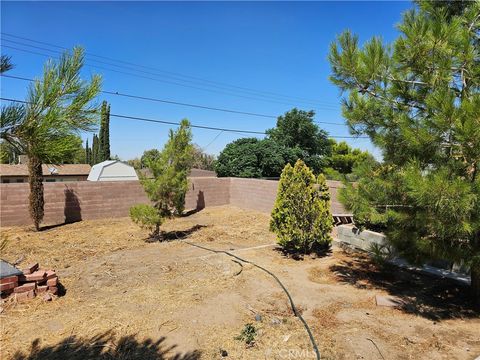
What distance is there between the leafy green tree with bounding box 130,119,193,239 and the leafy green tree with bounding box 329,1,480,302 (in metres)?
5.35

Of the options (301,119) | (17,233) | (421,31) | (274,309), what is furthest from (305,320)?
(301,119)

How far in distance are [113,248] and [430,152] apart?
6.76 metres

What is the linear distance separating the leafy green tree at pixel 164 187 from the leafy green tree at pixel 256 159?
9.96 m

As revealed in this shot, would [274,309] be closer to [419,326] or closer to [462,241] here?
[419,326]

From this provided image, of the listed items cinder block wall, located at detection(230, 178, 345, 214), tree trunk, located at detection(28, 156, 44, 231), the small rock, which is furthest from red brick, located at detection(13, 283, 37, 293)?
cinder block wall, located at detection(230, 178, 345, 214)

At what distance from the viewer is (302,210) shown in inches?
275

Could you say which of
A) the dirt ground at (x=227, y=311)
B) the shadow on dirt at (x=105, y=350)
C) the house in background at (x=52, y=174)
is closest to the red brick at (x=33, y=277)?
the dirt ground at (x=227, y=311)

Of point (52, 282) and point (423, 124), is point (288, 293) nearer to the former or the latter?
point (423, 124)

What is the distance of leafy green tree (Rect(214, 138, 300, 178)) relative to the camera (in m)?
19.8

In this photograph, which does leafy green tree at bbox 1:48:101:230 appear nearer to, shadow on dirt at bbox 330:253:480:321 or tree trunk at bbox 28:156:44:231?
shadow on dirt at bbox 330:253:480:321

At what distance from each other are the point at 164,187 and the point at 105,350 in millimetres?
5490

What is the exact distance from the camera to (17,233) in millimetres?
9500

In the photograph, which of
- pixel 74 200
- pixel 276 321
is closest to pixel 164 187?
pixel 74 200

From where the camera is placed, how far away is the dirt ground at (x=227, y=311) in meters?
3.42
